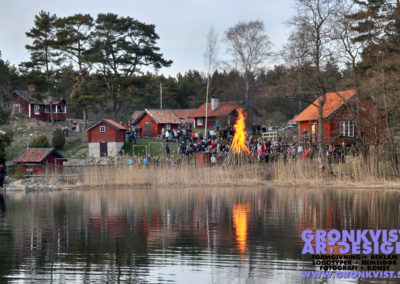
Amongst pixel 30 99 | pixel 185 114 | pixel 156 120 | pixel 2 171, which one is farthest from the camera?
pixel 30 99

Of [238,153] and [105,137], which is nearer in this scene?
[238,153]

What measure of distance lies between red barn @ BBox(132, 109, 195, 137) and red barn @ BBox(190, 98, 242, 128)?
59.9 inches

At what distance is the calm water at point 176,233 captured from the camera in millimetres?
12797

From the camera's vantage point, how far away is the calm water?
42.0 feet

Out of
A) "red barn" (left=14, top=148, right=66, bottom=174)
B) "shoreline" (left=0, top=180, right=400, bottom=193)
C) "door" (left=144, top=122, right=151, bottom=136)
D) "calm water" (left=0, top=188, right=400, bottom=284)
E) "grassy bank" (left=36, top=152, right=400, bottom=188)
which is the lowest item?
"calm water" (left=0, top=188, right=400, bottom=284)

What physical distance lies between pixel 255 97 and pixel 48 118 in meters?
31.1

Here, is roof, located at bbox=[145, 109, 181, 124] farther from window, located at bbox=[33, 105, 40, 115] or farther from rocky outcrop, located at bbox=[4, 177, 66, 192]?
rocky outcrop, located at bbox=[4, 177, 66, 192]

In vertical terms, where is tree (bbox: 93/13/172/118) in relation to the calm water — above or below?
above

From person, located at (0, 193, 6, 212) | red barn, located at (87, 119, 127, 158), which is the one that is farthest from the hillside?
person, located at (0, 193, 6, 212)

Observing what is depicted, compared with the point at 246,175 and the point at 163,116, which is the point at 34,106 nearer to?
the point at 163,116

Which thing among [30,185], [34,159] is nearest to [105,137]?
[34,159]

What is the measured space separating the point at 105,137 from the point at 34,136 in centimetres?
1048

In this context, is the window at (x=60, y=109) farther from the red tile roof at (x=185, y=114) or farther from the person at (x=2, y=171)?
the person at (x=2, y=171)

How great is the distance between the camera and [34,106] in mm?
82375
